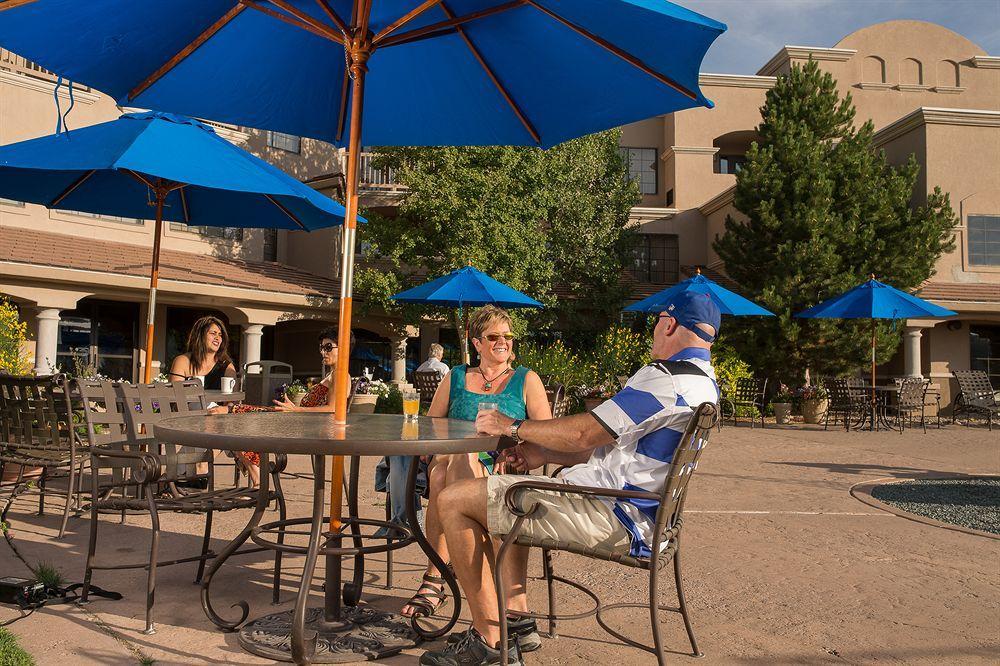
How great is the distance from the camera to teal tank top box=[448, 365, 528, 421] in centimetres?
459

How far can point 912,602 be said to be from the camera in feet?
14.8

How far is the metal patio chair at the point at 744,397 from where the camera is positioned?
→ 17.8 m

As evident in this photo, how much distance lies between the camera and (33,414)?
5.89 m

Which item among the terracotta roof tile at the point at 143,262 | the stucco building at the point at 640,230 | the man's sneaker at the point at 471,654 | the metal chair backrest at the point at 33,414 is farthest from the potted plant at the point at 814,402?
the man's sneaker at the point at 471,654

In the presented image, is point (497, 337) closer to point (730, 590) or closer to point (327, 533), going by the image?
point (327, 533)

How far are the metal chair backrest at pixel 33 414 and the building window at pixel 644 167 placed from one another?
2653 centimetres

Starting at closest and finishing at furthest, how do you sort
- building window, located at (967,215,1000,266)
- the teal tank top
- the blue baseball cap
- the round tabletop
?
the round tabletop, the blue baseball cap, the teal tank top, building window, located at (967,215,1000,266)

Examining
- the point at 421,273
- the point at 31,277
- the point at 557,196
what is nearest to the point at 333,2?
the point at 31,277

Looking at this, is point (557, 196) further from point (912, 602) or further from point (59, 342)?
point (912, 602)

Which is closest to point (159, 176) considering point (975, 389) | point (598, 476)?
point (598, 476)

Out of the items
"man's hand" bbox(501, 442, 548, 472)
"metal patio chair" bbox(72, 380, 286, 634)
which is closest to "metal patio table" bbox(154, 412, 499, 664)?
"man's hand" bbox(501, 442, 548, 472)

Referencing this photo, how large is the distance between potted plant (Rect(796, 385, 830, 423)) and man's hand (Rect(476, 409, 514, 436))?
638 inches

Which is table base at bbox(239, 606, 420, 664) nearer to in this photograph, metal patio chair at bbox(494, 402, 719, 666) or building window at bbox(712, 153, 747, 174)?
metal patio chair at bbox(494, 402, 719, 666)

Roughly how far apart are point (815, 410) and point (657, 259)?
34.4 feet
